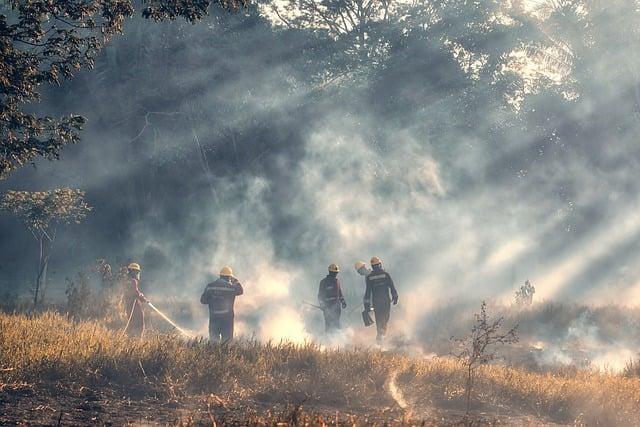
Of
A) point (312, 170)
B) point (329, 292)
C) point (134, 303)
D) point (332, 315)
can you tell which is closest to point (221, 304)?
point (134, 303)

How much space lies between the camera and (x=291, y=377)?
9.54 metres

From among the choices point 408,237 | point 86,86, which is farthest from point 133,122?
point 408,237

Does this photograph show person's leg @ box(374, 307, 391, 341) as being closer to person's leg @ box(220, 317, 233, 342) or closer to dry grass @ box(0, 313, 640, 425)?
person's leg @ box(220, 317, 233, 342)

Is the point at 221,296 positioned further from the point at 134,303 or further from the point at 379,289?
the point at 379,289

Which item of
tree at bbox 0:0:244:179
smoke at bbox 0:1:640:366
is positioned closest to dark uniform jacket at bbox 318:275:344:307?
tree at bbox 0:0:244:179

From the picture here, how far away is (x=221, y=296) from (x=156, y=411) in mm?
5309

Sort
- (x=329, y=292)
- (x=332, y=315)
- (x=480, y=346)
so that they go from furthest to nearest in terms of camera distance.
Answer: (x=332, y=315) → (x=329, y=292) → (x=480, y=346)

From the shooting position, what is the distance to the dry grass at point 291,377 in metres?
8.52

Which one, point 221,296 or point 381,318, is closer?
point 221,296

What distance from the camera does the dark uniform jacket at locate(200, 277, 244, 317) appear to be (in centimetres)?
1289

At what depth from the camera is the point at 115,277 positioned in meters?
18.8

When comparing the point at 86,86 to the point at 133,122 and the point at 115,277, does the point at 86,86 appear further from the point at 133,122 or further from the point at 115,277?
the point at 115,277

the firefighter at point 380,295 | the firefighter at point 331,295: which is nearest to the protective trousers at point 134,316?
the firefighter at point 331,295

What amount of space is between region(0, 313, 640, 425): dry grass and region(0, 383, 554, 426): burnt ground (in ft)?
0.65
